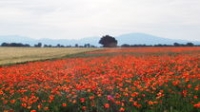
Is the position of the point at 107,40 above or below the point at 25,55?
above

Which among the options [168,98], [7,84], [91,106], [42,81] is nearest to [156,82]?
[168,98]

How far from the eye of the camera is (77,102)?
10.8 m

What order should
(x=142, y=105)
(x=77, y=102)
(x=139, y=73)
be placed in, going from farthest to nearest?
(x=139, y=73)
(x=77, y=102)
(x=142, y=105)

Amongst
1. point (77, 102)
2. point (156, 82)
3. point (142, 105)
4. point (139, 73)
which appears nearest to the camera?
point (142, 105)

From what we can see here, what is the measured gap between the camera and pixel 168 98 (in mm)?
10312

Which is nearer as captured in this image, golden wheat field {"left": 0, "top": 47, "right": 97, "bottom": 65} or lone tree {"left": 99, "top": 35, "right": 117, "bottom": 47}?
golden wheat field {"left": 0, "top": 47, "right": 97, "bottom": 65}

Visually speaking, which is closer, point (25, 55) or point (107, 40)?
point (25, 55)

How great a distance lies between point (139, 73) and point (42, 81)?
3.73 metres

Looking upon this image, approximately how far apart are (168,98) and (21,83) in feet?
21.7

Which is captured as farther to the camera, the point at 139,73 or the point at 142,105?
the point at 139,73

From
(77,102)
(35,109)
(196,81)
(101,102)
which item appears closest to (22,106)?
(35,109)

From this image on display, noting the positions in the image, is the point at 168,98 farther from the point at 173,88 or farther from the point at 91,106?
the point at 91,106

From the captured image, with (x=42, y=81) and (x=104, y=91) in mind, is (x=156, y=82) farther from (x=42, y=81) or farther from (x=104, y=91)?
(x=42, y=81)

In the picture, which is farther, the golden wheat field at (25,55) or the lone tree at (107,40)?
the lone tree at (107,40)
